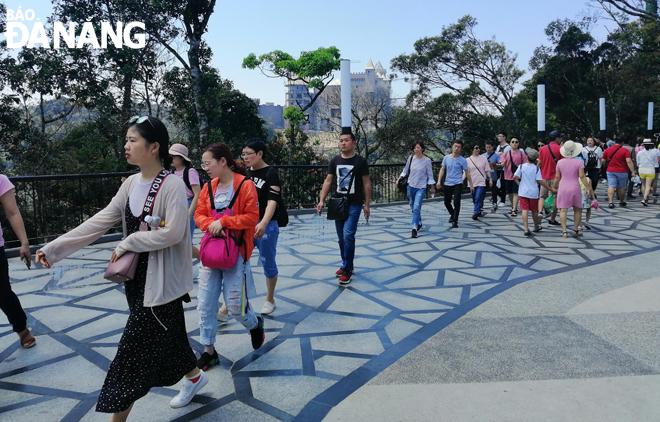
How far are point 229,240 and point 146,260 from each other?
2.76 ft

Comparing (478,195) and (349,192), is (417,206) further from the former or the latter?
(349,192)

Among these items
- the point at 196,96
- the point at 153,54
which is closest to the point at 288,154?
the point at 196,96

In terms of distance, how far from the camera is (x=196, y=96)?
16297 millimetres

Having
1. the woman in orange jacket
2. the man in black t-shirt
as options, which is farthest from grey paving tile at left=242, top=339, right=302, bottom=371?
the man in black t-shirt

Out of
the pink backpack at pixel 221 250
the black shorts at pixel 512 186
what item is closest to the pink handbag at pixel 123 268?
the pink backpack at pixel 221 250

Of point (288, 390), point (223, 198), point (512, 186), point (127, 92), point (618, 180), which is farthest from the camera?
point (127, 92)

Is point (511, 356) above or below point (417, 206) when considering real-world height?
below

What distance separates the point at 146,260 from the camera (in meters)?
2.45

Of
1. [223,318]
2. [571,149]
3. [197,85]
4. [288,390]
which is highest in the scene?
[197,85]

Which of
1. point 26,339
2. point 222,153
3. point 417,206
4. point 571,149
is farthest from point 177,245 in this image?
point 571,149

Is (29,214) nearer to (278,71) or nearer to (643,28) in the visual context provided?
(278,71)

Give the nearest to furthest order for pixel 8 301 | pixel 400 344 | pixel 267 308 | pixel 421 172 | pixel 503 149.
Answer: pixel 8 301
pixel 400 344
pixel 267 308
pixel 421 172
pixel 503 149

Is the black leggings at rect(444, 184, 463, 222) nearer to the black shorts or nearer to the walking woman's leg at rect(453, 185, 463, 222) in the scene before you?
the walking woman's leg at rect(453, 185, 463, 222)

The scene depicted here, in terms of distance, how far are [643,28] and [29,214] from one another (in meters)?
28.9
